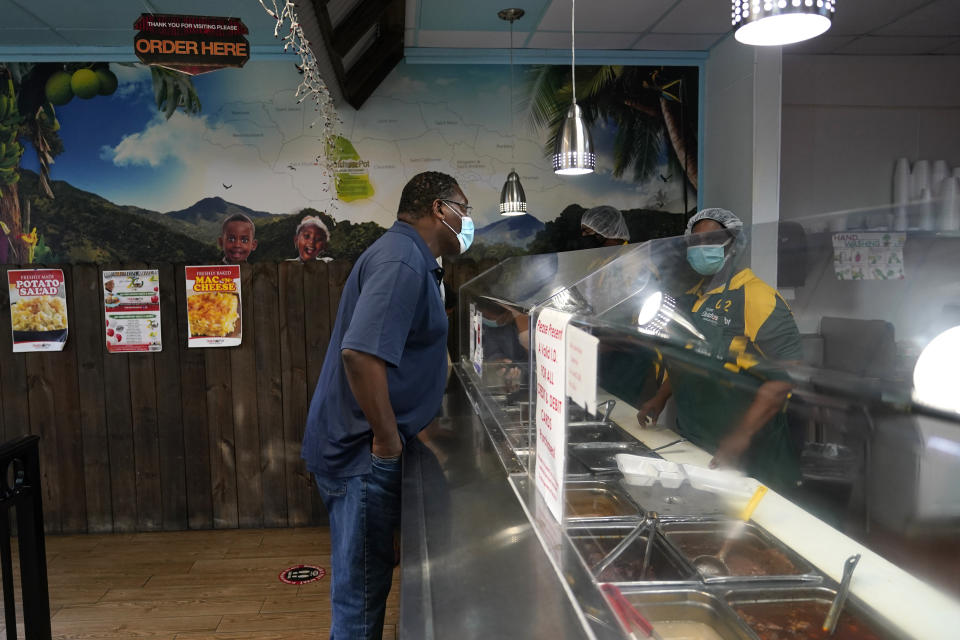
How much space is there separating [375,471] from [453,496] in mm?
533

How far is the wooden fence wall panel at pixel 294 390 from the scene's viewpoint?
156 inches

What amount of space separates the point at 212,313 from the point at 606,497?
3.23 m

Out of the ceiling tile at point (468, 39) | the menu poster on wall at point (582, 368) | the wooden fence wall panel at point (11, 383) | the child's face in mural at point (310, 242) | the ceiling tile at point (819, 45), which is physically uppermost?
the ceiling tile at point (468, 39)

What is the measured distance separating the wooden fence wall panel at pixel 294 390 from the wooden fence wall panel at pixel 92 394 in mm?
1087

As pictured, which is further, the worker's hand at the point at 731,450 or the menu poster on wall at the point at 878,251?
the menu poster on wall at the point at 878,251

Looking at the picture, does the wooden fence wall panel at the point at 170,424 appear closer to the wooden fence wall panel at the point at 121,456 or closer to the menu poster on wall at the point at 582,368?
the wooden fence wall panel at the point at 121,456

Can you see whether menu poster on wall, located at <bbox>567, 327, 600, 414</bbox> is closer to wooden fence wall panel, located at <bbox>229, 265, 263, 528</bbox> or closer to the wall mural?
wooden fence wall panel, located at <bbox>229, 265, 263, 528</bbox>

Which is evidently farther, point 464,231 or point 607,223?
point 607,223

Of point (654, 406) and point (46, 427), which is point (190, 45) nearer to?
point (46, 427)

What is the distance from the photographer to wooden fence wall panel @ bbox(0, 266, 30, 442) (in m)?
3.82

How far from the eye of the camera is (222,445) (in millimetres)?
3953

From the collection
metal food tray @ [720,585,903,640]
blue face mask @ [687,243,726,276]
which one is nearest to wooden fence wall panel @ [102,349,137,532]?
blue face mask @ [687,243,726,276]

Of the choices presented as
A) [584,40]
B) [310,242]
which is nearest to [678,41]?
[584,40]

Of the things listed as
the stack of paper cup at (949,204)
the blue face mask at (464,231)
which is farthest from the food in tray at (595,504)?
the stack of paper cup at (949,204)
